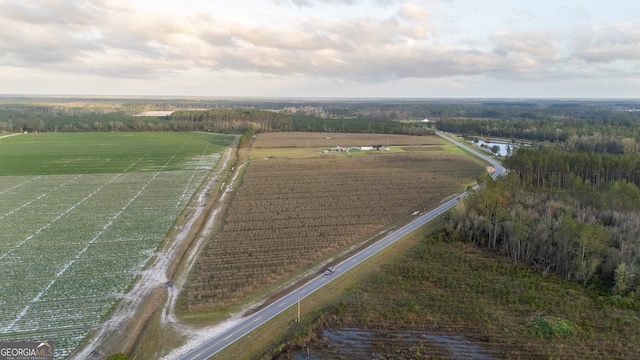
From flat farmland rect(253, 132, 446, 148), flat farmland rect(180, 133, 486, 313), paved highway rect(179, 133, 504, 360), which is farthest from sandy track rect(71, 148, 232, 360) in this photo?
flat farmland rect(253, 132, 446, 148)

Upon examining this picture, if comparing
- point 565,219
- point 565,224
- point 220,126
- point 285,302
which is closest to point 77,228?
point 285,302

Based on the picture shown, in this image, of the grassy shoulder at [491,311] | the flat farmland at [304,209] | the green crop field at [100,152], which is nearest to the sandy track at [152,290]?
the flat farmland at [304,209]

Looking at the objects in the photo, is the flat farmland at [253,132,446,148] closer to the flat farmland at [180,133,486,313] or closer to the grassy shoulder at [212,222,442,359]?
the flat farmland at [180,133,486,313]

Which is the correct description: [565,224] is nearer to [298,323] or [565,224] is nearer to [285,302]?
[298,323]

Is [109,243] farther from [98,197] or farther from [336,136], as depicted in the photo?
[336,136]

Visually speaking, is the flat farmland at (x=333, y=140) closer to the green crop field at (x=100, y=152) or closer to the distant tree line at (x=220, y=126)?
the distant tree line at (x=220, y=126)

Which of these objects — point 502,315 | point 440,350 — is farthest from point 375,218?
point 440,350
